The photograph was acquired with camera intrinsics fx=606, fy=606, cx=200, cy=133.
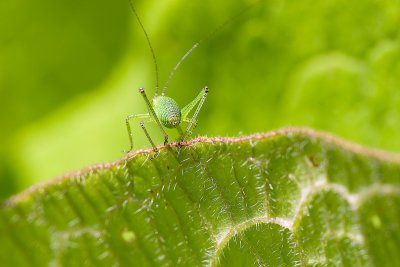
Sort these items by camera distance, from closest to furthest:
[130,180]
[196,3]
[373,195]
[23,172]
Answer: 1. [130,180]
2. [373,195]
3. [196,3]
4. [23,172]

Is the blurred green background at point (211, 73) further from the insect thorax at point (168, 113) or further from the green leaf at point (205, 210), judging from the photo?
the green leaf at point (205, 210)

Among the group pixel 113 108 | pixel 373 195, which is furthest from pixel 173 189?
pixel 113 108

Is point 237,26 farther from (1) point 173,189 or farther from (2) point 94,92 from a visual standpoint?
(1) point 173,189

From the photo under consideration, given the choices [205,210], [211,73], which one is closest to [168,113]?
[211,73]

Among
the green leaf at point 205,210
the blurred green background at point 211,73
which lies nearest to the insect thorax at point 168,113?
the blurred green background at point 211,73

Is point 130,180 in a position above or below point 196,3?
below

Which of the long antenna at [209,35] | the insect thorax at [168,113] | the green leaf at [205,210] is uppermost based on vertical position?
the long antenna at [209,35]
